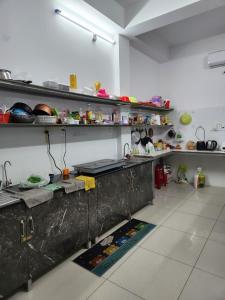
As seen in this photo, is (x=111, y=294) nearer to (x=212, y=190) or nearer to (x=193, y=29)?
(x=212, y=190)

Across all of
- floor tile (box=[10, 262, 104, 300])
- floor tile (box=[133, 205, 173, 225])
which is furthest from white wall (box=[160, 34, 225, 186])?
floor tile (box=[10, 262, 104, 300])

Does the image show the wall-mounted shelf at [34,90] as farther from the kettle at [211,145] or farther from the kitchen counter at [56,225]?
the kettle at [211,145]

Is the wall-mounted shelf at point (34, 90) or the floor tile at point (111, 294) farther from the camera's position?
the wall-mounted shelf at point (34, 90)

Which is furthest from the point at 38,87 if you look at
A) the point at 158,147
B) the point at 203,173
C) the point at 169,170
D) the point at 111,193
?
the point at 203,173

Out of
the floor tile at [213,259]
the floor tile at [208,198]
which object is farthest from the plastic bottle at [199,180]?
the floor tile at [213,259]

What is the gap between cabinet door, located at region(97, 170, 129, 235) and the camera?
2.31 m

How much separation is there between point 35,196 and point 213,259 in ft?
5.85

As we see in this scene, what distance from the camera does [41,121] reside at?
79.8 inches

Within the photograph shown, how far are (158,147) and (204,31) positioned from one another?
2.45 metres

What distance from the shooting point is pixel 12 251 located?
1497 millimetres

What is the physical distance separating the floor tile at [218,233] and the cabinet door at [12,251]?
6.60 feet

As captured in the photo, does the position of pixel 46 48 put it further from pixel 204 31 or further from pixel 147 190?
pixel 204 31

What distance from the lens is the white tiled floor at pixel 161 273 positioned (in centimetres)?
158

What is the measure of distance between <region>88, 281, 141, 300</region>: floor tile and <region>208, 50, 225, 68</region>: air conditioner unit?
4252mm
